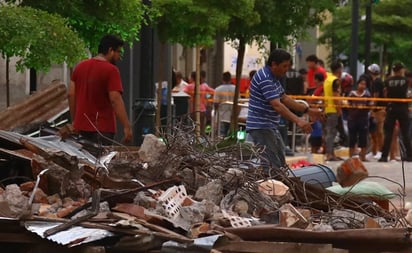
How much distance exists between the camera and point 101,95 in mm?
11352

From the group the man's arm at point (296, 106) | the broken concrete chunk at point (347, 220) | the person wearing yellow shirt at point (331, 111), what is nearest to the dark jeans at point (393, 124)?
the person wearing yellow shirt at point (331, 111)

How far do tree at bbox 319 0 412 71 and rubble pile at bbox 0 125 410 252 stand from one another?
36673 millimetres

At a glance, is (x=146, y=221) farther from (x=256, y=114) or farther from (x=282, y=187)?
(x=256, y=114)

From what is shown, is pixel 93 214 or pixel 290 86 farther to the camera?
pixel 290 86

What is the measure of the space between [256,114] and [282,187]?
418 centimetres

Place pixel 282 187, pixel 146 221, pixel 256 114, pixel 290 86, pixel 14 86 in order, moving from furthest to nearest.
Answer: pixel 290 86 → pixel 14 86 → pixel 256 114 → pixel 282 187 → pixel 146 221

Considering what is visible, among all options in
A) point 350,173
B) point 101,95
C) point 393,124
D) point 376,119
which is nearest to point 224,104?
point 376,119

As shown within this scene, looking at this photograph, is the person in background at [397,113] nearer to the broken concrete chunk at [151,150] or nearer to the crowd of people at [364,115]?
the crowd of people at [364,115]

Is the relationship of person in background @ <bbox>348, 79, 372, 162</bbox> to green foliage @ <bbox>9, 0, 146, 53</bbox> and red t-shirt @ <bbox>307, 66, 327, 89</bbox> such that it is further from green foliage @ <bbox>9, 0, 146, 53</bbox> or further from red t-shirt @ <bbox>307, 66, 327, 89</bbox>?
green foliage @ <bbox>9, 0, 146, 53</bbox>

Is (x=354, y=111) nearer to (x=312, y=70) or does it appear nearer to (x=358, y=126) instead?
(x=358, y=126)

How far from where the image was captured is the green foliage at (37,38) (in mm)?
11102

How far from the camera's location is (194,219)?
6.86 m

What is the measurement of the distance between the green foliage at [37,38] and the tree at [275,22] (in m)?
7.43

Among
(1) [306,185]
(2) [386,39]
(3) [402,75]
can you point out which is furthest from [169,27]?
(2) [386,39]
